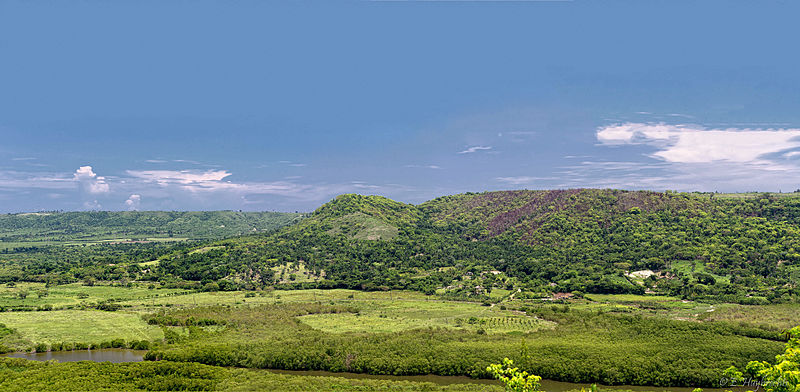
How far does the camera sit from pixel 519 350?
301 ft

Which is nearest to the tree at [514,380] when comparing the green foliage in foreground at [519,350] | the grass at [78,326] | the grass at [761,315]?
the green foliage in foreground at [519,350]

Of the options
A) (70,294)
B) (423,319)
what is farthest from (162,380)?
(70,294)

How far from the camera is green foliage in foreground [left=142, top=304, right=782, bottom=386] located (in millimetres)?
84438

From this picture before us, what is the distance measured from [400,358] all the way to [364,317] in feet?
131

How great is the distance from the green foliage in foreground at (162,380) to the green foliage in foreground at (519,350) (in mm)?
7865

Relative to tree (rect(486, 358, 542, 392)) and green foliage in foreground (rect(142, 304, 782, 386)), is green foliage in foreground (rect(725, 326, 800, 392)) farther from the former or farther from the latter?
green foliage in foreground (rect(142, 304, 782, 386))

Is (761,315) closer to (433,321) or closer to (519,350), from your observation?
(519,350)

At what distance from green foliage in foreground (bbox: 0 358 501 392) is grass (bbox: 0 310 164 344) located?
21709 mm

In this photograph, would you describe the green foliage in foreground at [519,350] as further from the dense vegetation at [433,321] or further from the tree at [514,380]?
the tree at [514,380]

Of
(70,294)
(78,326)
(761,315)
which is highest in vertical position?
(70,294)

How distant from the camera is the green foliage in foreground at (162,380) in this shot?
2928 inches

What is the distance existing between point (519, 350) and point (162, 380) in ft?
230

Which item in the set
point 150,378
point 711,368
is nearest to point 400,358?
point 150,378

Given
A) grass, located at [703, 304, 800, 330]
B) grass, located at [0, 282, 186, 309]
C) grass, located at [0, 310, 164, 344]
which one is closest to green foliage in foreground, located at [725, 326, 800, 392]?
grass, located at [703, 304, 800, 330]
